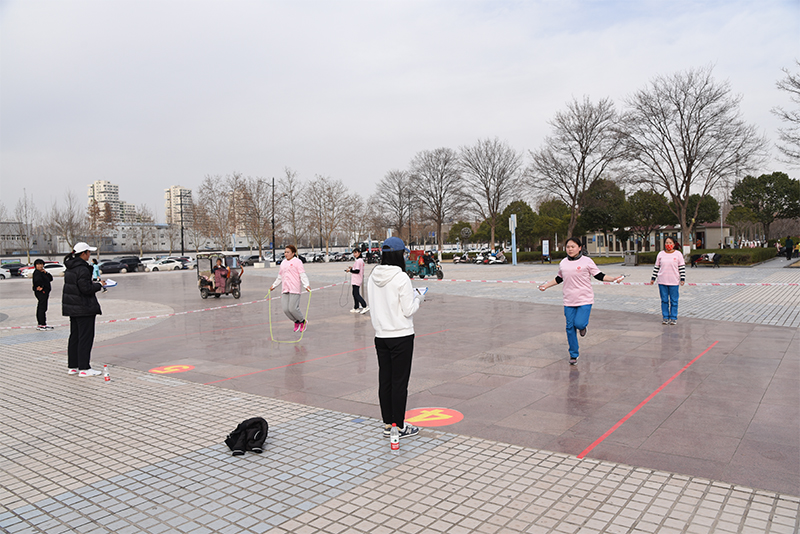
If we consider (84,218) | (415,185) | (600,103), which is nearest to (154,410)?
(600,103)

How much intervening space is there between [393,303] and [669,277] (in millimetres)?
8339

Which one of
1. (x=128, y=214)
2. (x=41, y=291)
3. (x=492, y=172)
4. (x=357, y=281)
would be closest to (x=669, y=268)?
(x=357, y=281)

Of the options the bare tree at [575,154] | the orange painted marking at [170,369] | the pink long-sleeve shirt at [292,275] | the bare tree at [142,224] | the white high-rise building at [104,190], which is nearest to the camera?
the orange painted marking at [170,369]

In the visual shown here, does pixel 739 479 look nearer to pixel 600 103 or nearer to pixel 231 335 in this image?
pixel 231 335

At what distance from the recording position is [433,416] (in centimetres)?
552

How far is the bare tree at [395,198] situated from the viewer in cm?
6981

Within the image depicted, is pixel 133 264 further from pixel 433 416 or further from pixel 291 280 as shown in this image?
pixel 433 416

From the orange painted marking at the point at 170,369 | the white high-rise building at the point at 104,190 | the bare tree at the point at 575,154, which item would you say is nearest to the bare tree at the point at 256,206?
the bare tree at the point at 575,154

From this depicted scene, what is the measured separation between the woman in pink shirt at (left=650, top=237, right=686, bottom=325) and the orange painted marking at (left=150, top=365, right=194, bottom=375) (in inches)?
354

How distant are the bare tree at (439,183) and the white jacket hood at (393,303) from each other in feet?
184

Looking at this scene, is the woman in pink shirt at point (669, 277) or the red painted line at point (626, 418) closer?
the red painted line at point (626, 418)

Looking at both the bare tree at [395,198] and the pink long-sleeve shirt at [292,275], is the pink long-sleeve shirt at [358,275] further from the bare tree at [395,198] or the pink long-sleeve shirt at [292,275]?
the bare tree at [395,198]

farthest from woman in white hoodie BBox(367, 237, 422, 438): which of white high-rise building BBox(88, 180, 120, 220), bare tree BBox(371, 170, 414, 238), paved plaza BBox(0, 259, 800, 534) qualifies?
white high-rise building BBox(88, 180, 120, 220)

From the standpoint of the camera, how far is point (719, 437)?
15.4ft
